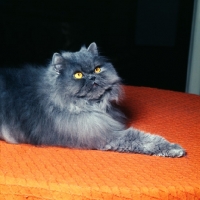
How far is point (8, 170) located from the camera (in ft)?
4.03

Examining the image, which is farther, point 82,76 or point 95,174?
point 82,76

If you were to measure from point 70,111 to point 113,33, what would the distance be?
139 cm

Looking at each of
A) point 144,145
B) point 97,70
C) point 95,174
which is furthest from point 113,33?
point 95,174

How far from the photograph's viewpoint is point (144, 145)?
1.44m

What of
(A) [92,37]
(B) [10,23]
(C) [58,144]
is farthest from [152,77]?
(C) [58,144]

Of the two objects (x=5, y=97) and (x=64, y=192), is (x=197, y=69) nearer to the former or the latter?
(x=5, y=97)

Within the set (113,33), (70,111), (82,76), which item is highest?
(113,33)

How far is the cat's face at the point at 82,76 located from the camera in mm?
1443

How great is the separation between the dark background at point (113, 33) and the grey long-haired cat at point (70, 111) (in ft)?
3.15

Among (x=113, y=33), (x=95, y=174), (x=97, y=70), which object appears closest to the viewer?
(x=95, y=174)

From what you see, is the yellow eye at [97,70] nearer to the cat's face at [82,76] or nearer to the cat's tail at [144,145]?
the cat's face at [82,76]

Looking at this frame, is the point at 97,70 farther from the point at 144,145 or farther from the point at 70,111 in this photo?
the point at 144,145

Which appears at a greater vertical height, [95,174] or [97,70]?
[97,70]

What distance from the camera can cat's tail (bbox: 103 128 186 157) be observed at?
142 cm
